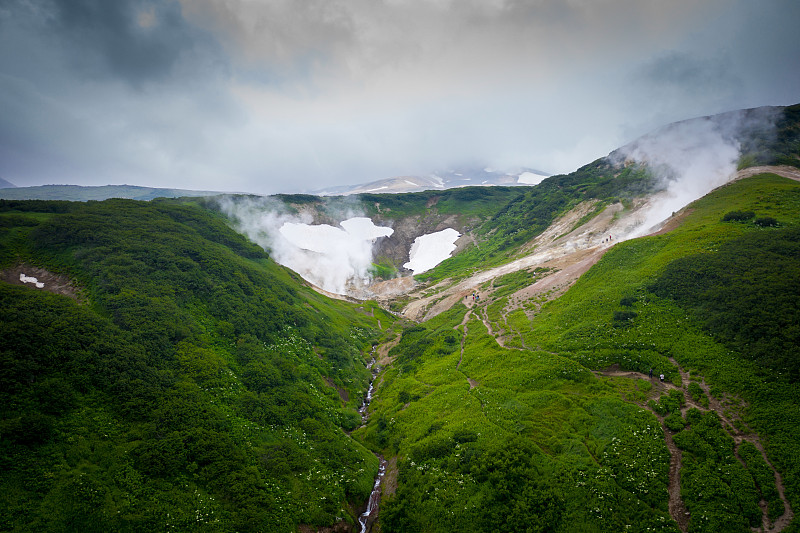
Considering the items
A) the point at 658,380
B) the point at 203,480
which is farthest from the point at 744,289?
the point at 203,480

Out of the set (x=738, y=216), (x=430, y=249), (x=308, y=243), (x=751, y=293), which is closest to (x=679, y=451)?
(x=751, y=293)

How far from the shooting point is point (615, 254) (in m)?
51.5

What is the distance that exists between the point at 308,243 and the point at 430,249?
47950mm

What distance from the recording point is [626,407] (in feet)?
85.4

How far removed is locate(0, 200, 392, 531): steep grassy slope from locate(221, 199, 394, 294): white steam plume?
158 feet

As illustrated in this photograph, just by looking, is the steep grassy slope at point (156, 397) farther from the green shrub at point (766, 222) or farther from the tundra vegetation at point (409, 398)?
the green shrub at point (766, 222)

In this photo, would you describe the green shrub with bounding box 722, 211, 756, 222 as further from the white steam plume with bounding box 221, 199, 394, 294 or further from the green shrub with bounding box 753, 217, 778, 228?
the white steam plume with bounding box 221, 199, 394, 294

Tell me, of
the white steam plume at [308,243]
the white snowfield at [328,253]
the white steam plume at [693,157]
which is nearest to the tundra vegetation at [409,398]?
the white steam plume at [693,157]

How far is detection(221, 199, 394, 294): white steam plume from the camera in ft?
324

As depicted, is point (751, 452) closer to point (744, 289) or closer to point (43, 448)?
point (744, 289)

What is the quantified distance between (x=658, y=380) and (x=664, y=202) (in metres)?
68.3

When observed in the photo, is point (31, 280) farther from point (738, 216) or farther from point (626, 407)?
point (738, 216)

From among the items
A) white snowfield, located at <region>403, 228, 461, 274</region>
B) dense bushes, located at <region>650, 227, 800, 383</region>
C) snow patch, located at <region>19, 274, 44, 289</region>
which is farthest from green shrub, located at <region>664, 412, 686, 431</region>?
white snowfield, located at <region>403, 228, 461, 274</region>

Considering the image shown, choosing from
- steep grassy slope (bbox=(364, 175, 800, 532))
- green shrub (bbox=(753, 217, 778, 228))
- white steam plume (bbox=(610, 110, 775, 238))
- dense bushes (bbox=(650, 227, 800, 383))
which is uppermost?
white steam plume (bbox=(610, 110, 775, 238))
